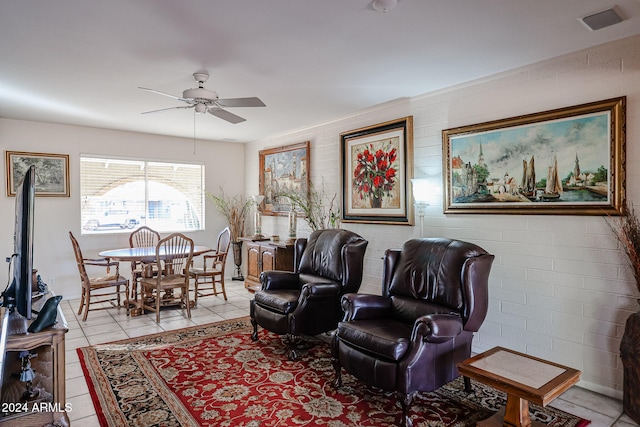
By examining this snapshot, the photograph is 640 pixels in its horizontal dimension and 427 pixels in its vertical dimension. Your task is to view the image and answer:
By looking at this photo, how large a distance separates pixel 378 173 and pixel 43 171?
4.77m

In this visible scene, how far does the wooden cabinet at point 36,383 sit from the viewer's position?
1.91m

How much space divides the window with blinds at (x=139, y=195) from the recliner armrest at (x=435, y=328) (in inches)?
207

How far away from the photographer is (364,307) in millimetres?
3018

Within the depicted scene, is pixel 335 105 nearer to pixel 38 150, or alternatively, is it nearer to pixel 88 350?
pixel 88 350

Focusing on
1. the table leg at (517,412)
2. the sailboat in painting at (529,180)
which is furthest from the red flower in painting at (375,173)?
the table leg at (517,412)

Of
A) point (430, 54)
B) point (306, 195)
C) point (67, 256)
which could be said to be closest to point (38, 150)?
point (67, 256)

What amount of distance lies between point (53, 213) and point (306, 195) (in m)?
3.73

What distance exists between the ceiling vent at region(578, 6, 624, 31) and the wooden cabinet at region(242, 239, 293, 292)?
4.02m

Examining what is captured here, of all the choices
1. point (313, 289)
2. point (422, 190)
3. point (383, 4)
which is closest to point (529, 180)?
point (422, 190)

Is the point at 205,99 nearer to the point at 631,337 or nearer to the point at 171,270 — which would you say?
the point at 171,270

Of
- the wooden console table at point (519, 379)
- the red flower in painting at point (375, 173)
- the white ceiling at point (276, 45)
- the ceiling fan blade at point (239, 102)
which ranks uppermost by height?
the white ceiling at point (276, 45)

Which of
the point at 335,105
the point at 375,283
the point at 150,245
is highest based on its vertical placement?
the point at 335,105

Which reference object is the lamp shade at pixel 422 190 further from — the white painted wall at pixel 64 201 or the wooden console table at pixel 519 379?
the white painted wall at pixel 64 201

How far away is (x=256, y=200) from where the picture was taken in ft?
20.7
